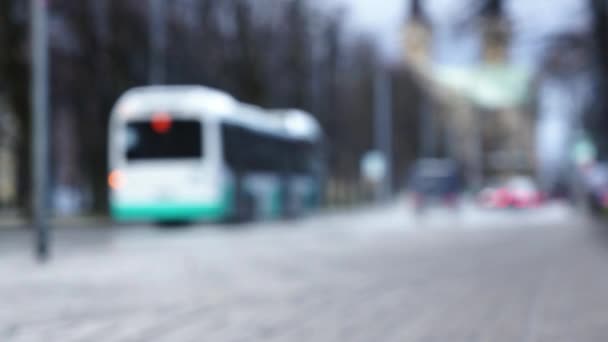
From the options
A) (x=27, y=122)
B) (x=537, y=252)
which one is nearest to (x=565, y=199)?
(x=27, y=122)

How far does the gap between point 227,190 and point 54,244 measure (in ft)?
25.1

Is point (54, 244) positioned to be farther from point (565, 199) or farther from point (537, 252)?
point (565, 199)

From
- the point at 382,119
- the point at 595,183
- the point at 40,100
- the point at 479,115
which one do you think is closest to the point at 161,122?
the point at 40,100

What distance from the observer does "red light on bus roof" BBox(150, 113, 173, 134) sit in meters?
30.8

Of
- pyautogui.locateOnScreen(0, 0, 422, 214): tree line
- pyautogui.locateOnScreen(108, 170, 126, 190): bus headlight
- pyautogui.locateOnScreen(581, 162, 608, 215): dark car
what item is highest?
pyautogui.locateOnScreen(0, 0, 422, 214): tree line

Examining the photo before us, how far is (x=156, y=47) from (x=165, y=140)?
11.8 m

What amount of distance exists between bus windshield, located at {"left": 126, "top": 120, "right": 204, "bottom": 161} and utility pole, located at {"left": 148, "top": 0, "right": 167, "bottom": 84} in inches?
412

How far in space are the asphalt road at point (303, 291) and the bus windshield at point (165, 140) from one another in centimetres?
524

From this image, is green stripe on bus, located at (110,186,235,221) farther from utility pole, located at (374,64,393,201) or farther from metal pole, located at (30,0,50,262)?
utility pole, located at (374,64,393,201)

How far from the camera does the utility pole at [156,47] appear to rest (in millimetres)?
41750

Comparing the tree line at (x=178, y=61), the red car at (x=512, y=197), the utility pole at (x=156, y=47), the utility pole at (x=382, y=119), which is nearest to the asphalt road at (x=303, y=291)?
the tree line at (x=178, y=61)

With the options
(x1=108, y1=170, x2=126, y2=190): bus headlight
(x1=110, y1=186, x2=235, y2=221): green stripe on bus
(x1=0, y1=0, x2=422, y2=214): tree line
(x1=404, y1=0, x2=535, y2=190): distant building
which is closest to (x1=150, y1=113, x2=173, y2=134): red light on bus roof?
(x1=108, y1=170, x2=126, y2=190): bus headlight

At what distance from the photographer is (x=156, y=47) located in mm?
42000

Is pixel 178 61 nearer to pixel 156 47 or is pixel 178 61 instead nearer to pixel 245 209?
pixel 156 47
